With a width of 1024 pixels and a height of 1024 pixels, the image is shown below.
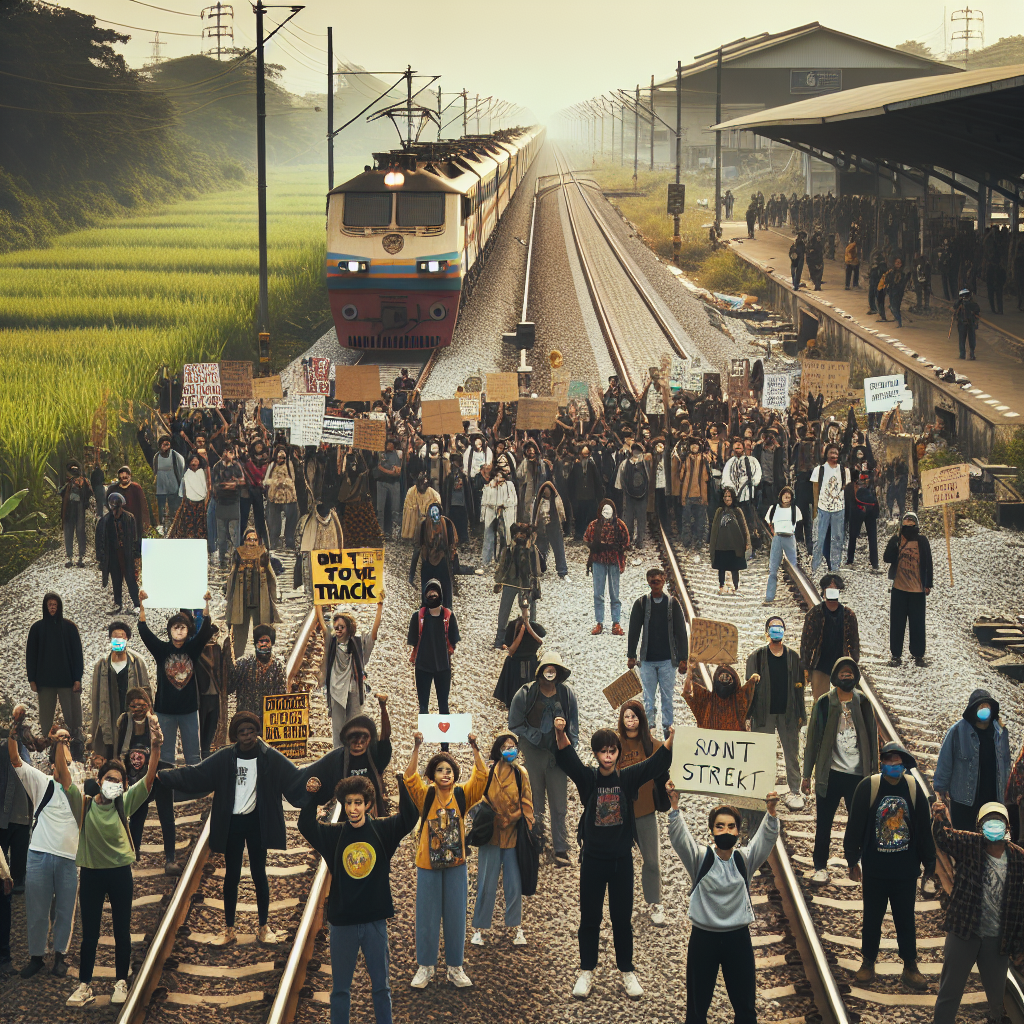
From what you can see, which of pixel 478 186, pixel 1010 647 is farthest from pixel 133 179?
pixel 1010 647

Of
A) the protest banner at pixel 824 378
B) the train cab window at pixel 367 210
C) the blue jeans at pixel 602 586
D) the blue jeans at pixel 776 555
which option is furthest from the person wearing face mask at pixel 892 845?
the train cab window at pixel 367 210

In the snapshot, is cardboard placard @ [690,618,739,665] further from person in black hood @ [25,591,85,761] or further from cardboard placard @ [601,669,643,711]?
person in black hood @ [25,591,85,761]

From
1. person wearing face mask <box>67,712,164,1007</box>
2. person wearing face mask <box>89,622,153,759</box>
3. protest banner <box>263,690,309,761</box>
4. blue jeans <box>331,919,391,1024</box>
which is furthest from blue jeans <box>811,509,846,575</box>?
person wearing face mask <box>67,712,164,1007</box>

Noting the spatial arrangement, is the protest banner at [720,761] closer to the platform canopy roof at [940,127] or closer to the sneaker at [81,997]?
the sneaker at [81,997]

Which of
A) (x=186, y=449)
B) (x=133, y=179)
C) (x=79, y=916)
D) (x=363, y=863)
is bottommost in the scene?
(x=79, y=916)

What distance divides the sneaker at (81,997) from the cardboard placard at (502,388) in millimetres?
12647

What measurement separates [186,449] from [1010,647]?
390 inches

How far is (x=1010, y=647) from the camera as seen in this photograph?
14.4m

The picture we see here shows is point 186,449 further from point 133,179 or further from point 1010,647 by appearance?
point 133,179

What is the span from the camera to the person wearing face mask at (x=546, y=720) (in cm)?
946

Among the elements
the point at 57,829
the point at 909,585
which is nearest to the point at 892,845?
the point at 57,829

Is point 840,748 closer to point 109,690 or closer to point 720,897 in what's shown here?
point 720,897

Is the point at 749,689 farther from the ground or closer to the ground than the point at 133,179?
closer to the ground

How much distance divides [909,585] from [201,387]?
32.5 ft
